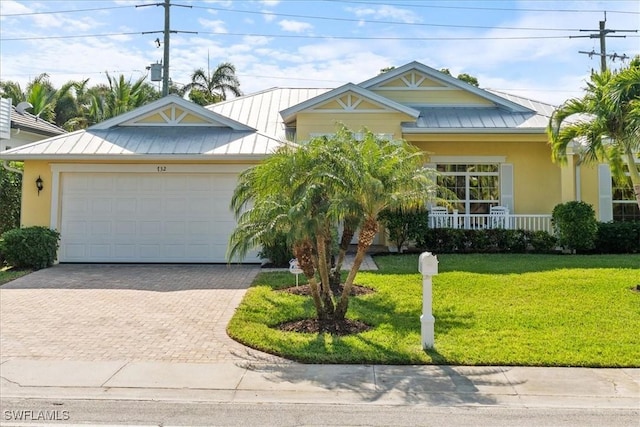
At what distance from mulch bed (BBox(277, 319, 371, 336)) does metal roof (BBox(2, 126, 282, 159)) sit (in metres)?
5.71

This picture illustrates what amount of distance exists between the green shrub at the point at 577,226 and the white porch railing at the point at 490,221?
804 mm

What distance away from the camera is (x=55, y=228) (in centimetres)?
1314

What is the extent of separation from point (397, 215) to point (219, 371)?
929 cm

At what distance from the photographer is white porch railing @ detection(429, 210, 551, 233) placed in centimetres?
1489

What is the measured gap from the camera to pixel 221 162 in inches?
514

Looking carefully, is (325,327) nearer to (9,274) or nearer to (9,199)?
(9,274)

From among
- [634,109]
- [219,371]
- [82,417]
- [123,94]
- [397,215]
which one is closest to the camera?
[82,417]

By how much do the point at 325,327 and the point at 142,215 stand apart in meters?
7.79

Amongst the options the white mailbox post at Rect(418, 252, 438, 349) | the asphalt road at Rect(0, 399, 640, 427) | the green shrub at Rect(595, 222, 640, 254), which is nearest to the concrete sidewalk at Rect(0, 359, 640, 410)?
the asphalt road at Rect(0, 399, 640, 427)

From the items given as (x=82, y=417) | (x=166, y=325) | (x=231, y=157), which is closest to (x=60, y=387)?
Answer: (x=82, y=417)

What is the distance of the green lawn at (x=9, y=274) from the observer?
36.4 feet

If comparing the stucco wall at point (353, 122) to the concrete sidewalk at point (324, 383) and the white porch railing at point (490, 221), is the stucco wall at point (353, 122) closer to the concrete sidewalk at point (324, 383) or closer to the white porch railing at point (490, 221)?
the white porch railing at point (490, 221)

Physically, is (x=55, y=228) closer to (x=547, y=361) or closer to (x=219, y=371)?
(x=219, y=371)

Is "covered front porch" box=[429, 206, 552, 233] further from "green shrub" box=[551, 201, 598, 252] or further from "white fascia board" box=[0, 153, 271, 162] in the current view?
"white fascia board" box=[0, 153, 271, 162]
